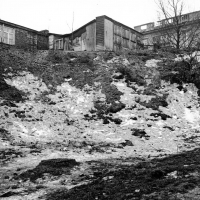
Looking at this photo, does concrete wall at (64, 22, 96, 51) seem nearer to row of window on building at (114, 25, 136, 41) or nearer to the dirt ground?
row of window on building at (114, 25, 136, 41)

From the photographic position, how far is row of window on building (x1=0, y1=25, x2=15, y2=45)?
26.0 m

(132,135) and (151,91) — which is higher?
(151,91)

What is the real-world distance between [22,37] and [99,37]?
8404mm

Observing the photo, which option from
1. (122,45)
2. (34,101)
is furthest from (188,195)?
(122,45)

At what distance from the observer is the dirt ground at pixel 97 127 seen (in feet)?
17.6

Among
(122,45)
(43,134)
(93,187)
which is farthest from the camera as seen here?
(122,45)

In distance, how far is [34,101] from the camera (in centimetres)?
1484

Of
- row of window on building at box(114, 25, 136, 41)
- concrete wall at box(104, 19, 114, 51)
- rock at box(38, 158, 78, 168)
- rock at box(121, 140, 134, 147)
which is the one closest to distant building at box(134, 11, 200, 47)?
row of window on building at box(114, 25, 136, 41)

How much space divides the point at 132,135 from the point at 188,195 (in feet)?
25.6

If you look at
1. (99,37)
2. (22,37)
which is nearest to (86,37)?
(99,37)

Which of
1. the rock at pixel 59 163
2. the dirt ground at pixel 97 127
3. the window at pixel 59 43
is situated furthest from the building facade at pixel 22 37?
the rock at pixel 59 163

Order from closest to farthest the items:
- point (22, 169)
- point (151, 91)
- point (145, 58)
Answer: point (22, 169), point (151, 91), point (145, 58)

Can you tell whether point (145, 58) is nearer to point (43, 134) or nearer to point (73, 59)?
point (73, 59)

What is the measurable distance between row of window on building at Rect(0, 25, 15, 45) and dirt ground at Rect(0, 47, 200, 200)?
7.10 metres
